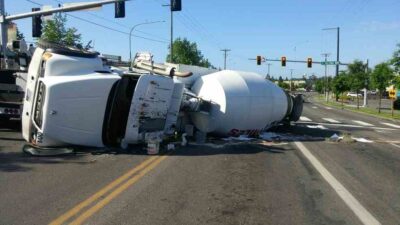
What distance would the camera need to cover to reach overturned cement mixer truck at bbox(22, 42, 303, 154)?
12180 millimetres

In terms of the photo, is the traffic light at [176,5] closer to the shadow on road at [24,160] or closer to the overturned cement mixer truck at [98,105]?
the overturned cement mixer truck at [98,105]

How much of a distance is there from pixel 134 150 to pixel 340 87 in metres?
71.2

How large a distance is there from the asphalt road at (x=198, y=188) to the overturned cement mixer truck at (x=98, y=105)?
0.58 meters

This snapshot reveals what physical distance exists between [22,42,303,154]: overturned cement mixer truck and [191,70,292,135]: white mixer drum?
0.15 feet

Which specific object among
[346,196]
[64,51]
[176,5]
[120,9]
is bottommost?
[346,196]

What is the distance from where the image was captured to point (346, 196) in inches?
325

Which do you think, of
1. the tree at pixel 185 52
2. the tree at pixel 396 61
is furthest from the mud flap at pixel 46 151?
the tree at pixel 185 52

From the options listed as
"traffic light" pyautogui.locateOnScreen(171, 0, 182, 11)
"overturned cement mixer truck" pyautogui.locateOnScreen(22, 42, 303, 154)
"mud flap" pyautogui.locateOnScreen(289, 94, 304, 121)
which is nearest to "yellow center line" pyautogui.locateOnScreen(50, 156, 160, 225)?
"overturned cement mixer truck" pyautogui.locateOnScreen(22, 42, 303, 154)

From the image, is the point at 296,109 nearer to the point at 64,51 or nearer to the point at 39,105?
the point at 64,51

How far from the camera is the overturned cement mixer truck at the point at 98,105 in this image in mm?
12180

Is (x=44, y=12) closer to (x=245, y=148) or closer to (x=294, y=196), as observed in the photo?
(x=245, y=148)

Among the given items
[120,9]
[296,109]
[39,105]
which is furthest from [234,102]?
[120,9]

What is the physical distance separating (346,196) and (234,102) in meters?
8.72

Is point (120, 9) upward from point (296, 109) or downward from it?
upward
